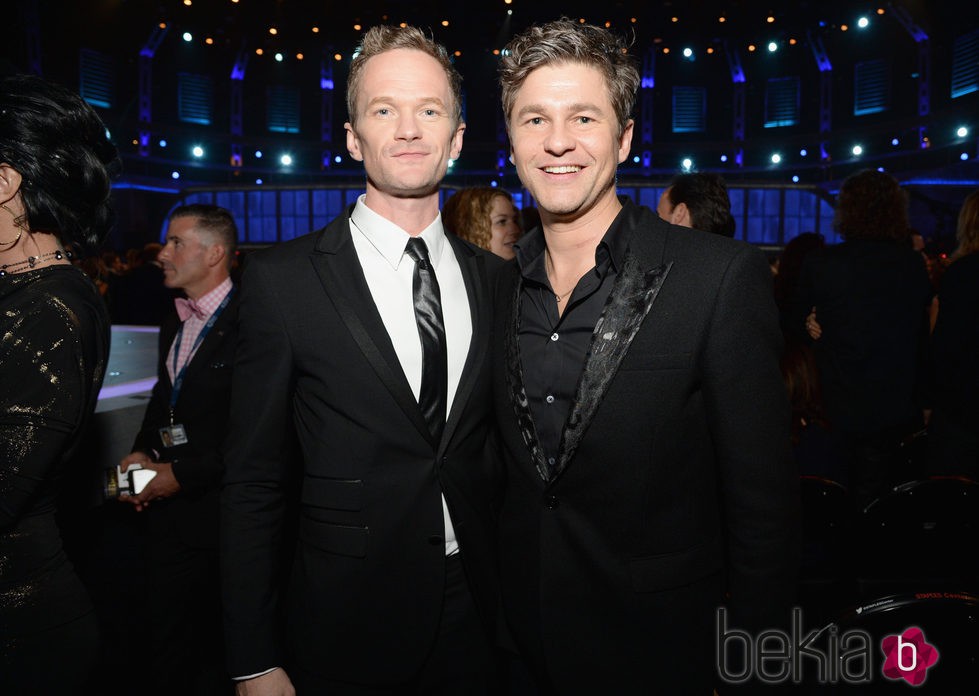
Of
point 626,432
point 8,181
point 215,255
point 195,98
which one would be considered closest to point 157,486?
point 215,255

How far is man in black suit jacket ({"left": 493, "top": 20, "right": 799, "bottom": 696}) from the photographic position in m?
1.44

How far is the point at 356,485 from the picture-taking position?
1665 mm

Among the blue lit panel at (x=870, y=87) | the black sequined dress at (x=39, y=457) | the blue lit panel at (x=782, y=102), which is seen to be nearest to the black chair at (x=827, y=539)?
the black sequined dress at (x=39, y=457)

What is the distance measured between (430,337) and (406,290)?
0.17 metres

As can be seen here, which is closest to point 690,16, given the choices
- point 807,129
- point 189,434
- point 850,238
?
point 807,129

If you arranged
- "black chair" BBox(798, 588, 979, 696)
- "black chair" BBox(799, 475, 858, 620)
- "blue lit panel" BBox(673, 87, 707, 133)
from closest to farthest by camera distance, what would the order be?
1. "black chair" BBox(798, 588, 979, 696)
2. "black chair" BBox(799, 475, 858, 620)
3. "blue lit panel" BBox(673, 87, 707, 133)

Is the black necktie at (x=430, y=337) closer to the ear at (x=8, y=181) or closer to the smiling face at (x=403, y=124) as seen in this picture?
the smiling face at (x=403, y=124)

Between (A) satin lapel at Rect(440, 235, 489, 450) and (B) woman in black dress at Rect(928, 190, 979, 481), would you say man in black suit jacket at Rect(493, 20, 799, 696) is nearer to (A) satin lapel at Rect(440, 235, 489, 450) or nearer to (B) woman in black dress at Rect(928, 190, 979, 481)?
(A) satin lapel at Rect(440, 235, 489, 450)

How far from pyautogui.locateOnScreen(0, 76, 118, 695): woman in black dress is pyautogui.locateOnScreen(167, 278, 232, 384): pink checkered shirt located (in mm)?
1367

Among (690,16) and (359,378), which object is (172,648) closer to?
(359,378)

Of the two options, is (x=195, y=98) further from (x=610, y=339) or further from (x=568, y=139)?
(x=610, y=339)

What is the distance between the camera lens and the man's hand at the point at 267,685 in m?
1.66

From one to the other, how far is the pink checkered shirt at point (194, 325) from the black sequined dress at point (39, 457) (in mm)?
1414

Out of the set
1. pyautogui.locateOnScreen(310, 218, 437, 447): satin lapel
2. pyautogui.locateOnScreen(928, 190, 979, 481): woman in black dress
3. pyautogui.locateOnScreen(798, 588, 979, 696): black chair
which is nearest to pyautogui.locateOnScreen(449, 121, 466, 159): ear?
pyautogui.locateOnScreen(310, 218, 437, 447): satin lapel
